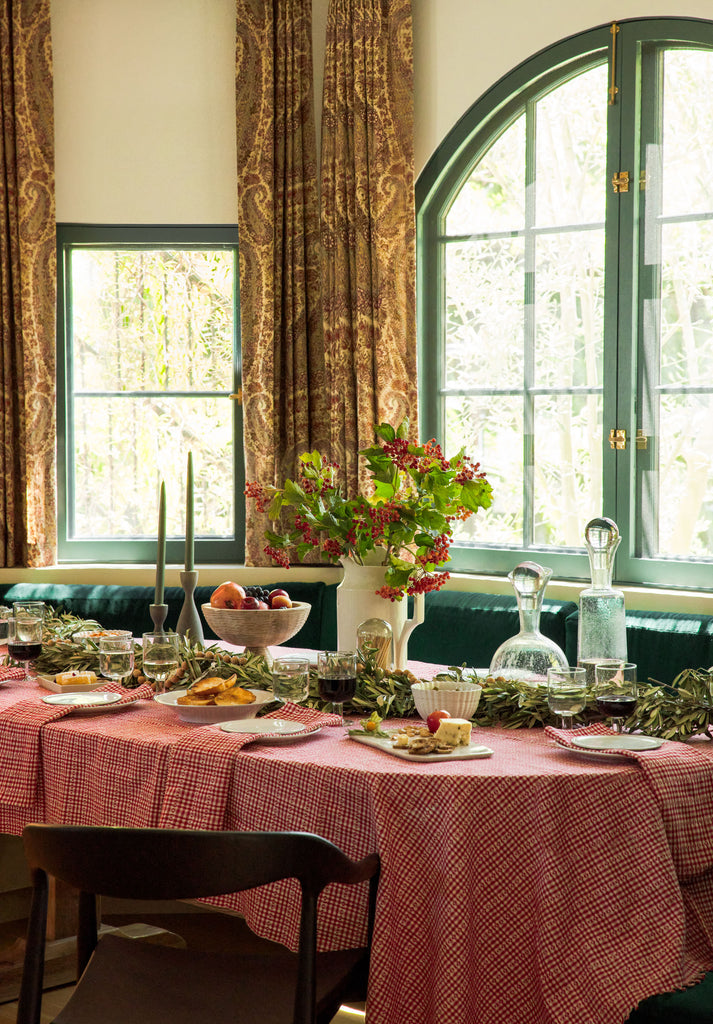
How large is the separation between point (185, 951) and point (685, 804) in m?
0.82

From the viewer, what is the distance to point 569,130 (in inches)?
155

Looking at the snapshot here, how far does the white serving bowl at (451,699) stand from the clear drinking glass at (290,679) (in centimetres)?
21

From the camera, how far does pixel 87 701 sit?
7.04ft

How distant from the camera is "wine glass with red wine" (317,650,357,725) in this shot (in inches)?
78.7

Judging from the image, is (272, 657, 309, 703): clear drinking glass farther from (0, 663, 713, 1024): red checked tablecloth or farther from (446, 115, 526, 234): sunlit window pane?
(446, 115, 526, 234): sunlit window pane

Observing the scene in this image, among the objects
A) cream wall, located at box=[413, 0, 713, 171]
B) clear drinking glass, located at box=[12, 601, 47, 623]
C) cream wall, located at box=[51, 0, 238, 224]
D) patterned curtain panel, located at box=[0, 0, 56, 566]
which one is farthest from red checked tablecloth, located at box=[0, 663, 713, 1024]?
cream wall, located at box=[51, 0, 238, 224]

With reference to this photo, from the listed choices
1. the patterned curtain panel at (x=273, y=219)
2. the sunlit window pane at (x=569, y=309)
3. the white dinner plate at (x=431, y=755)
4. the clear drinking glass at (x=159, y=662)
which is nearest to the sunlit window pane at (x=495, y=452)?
the sunlit window pane at (x=569, y=309)

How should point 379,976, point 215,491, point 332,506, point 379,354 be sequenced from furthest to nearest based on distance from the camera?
point 215,491 < point 379,354 < point 332,506 < point 379,976

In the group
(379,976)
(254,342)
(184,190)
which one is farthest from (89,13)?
(379,976)

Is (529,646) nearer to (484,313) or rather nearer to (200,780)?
(200,780)

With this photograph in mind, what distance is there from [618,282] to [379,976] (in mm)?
2772

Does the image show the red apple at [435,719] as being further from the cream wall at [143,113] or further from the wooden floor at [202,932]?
the cream wall at [143,113]

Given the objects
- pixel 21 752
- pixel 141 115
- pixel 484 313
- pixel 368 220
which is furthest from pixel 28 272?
pixel 21 752

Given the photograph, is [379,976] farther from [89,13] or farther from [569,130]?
[89,13]
